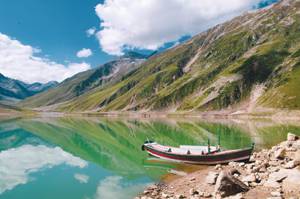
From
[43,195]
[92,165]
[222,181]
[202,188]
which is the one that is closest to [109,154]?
[92,165]

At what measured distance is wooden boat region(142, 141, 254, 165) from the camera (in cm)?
5097

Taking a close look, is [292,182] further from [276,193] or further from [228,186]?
[228,186]

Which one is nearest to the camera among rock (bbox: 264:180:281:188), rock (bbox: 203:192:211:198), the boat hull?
rock (bbox: 264:180:281:188)

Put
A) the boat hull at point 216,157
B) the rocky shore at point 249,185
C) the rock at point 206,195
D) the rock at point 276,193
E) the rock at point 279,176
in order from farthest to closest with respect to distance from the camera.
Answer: the boat hull at point 216,157, the rock at point 206,195, the rock at point 279,176, the rocky shore at point 249,185, the rock at point 276,193

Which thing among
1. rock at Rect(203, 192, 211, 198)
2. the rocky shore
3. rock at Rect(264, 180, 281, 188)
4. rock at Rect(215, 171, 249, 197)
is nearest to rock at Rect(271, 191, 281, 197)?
the rocky shore

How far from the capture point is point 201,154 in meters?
55.3

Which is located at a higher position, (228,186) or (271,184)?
(271,184)

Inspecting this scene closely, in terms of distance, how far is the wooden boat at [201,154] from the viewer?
51.0 metres

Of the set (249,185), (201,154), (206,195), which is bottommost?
(206,195)

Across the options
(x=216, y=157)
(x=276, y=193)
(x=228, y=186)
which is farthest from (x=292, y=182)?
(x=216, y=157)

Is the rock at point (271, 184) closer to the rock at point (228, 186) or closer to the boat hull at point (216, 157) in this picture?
the rock at point (228, 186)

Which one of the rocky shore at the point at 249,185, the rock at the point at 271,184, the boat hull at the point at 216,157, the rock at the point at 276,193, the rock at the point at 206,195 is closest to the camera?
the rock at the point at 276,193

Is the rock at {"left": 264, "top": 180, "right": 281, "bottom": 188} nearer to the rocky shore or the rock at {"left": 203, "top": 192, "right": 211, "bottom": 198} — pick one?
the rocky shore

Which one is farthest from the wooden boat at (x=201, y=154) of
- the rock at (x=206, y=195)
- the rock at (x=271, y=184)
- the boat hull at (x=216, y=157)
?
the rock at (x=271, y=184)
